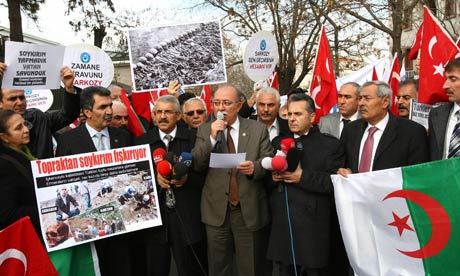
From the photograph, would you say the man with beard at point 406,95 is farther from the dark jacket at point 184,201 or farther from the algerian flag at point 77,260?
the algerian flag at point 77,260

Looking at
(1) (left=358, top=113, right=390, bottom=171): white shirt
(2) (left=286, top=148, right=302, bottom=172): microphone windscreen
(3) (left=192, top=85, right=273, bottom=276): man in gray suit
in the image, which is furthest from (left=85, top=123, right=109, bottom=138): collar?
(1) (left=358, top=113, right=390, bottom=171): white shirt

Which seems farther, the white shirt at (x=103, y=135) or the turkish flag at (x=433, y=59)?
the turkish flag at (x=433, y=59)

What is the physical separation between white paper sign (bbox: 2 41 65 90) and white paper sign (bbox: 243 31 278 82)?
332 cm

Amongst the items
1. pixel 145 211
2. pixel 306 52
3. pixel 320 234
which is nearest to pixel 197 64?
pixel 145 211

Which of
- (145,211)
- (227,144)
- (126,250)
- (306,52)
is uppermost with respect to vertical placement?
(306,52)

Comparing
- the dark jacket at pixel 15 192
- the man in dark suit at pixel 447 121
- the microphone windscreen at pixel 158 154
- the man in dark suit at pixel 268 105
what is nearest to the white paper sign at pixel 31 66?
the dark jacket at pixel 15 192

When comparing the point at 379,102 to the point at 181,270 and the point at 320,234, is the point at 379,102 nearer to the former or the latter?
the point at 320,234

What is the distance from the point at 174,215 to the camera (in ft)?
14.5

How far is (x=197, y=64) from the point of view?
596cm

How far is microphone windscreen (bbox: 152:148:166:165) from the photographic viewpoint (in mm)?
4271

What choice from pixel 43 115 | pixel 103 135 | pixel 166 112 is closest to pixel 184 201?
pixel 166 112

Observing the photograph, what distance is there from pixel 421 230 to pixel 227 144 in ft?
5.82

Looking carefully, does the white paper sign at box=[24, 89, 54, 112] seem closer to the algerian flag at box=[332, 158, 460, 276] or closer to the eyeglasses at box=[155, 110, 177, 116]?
the eyeglasses at box=[155, 110, 177, 116]

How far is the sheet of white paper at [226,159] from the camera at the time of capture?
155 inches
